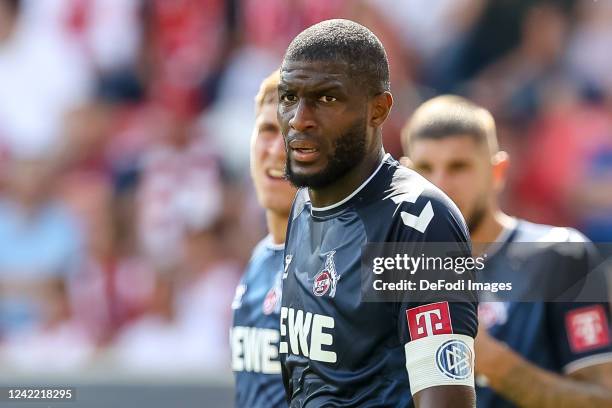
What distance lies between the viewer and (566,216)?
7.04 m

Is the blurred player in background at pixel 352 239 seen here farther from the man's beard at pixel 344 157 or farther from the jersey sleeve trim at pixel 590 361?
the jersey sleeve trim at pixel 590 361

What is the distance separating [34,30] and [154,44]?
90 centimetres

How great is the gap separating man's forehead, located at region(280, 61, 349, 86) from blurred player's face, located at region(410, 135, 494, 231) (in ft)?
4.88

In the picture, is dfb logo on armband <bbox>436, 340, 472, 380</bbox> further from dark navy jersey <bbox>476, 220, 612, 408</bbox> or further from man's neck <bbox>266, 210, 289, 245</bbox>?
man's neck <bbox>266, 210, 289, 245</bbox>

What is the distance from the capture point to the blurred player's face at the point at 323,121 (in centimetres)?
314

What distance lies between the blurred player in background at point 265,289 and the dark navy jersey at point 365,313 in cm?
85

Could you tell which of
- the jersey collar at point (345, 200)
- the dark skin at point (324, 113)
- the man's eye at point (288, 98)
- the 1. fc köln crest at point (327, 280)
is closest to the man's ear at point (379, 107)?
the dark skin at point (324, 113)

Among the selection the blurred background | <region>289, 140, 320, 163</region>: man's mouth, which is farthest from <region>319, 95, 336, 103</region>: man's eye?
the blurred background

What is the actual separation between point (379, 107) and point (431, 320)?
0.70m

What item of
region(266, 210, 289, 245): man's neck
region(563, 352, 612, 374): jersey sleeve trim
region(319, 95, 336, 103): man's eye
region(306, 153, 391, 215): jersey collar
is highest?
region(266, 210, 289, 245): man's neck

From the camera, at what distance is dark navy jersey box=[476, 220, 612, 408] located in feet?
14.1

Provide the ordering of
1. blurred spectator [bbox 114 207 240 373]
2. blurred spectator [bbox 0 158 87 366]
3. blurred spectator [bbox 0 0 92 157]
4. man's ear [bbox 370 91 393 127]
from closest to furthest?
man's ear [bbox 370 91 393 127]
blurred spectator [bbox 114 207 240 373]
blurred spectator [bbox 0 158 87 366]
blurred spectator [bbox 0 0 92 157]

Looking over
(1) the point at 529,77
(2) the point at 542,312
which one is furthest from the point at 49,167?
(2) the point at 542,312

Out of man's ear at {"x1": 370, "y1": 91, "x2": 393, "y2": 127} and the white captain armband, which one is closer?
the white captain armband
